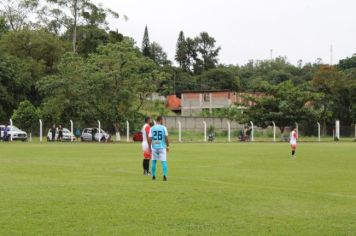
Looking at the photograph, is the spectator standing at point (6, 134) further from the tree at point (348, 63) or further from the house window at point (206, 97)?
the tree at point (348, 63)

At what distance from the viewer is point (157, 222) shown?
994 centimetres

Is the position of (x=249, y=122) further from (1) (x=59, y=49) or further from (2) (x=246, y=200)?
(2) (x=246, y=200)

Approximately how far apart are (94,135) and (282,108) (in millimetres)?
21772

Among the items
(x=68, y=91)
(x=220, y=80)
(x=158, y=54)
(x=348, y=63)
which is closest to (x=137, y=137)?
(x=68, y=91)

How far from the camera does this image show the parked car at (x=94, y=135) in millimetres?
55562

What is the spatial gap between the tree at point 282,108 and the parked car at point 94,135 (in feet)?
60.6

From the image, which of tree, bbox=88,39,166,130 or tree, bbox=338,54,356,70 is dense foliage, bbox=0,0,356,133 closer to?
tree, bbox=88,39,166,130

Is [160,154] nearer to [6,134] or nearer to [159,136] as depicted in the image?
[159,136]

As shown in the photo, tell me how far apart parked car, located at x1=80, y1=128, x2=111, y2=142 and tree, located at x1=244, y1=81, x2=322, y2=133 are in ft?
60.6

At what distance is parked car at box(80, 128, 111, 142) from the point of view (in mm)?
55562

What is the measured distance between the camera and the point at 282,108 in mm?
65188

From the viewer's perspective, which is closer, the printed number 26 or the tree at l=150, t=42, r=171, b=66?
the printed number 26

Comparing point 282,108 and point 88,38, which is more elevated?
point 88,38

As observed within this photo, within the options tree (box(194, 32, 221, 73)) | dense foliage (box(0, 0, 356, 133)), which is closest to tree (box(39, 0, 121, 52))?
dense foliage (box(0, 0, 356, 133))
